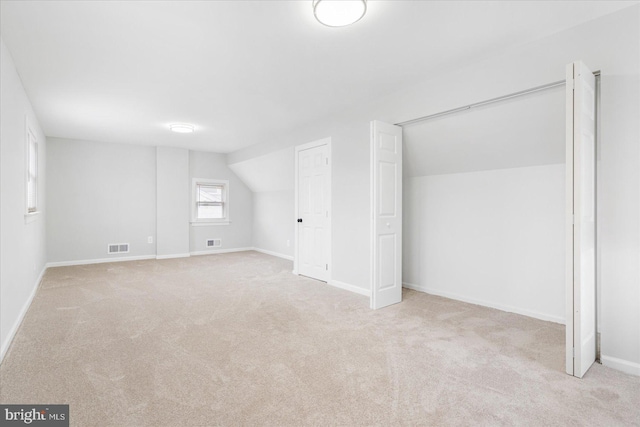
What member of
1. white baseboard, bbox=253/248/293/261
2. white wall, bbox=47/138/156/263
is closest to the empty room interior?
white wall, bbox=47/138/156/263

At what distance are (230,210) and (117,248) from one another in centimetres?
253

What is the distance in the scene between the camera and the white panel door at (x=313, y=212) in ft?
Result: 15.7

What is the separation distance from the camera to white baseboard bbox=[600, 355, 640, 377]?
2137mm

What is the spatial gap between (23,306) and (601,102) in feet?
18.0

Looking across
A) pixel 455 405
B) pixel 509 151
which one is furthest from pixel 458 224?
pixel 455 405

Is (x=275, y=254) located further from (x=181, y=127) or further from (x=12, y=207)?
(x=12, y=207)

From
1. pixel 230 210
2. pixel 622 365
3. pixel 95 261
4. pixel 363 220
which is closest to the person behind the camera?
pixel 622 365

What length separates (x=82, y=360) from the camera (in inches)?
91.5

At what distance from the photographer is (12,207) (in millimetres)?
2859

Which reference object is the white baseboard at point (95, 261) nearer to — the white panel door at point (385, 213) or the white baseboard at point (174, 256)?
the white baseboard at point (174, 256)

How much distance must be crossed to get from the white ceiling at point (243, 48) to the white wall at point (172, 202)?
8.75ft

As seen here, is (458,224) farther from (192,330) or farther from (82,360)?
(82,360)

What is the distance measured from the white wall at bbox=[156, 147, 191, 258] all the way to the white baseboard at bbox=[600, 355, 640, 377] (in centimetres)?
714

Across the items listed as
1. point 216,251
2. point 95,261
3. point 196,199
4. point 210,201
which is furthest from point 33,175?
point 216,251
